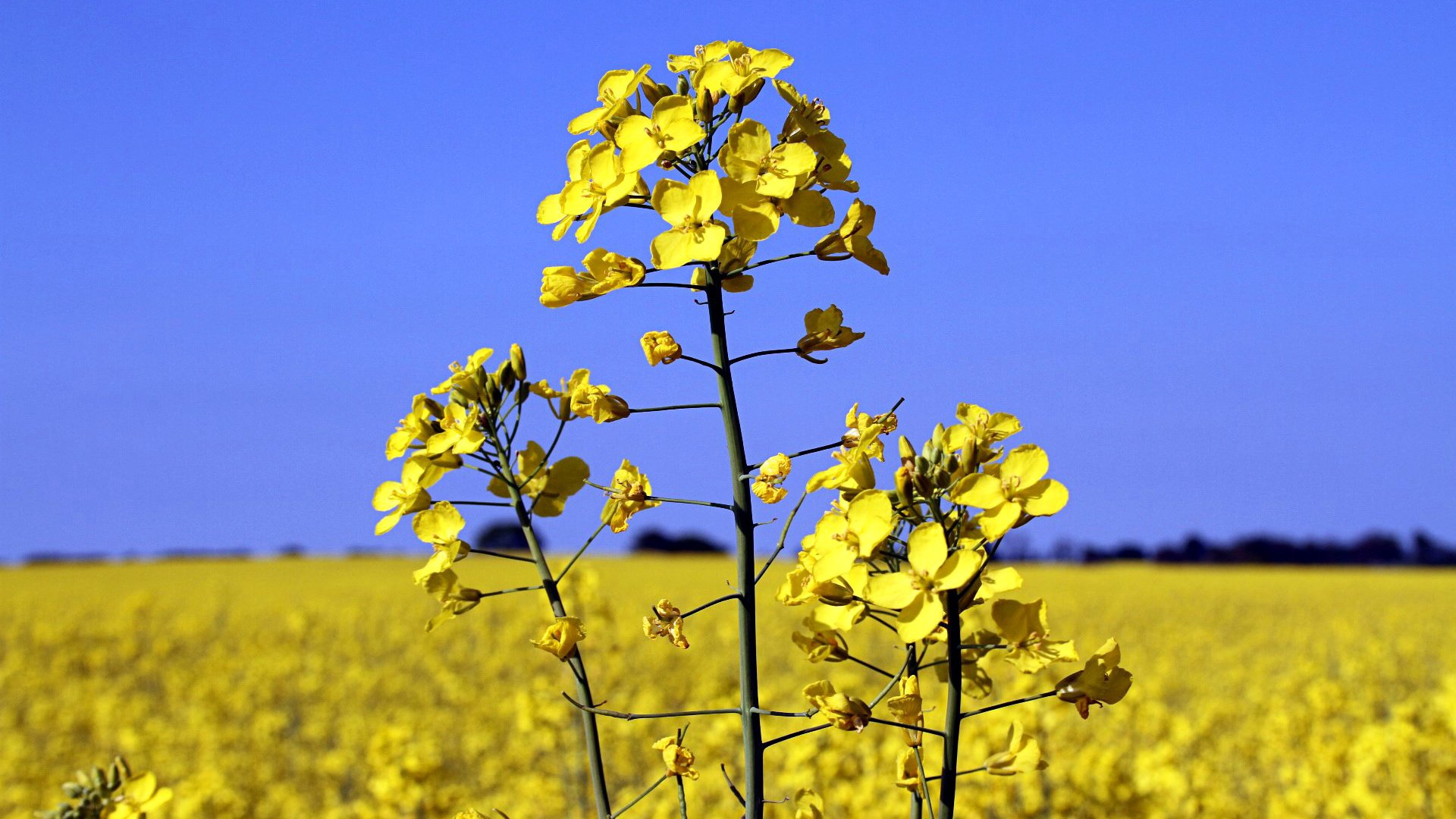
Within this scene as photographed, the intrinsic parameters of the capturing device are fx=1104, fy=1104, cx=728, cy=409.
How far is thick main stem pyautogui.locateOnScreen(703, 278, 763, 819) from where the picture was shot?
1.53 metres

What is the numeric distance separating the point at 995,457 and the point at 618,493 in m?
0.58

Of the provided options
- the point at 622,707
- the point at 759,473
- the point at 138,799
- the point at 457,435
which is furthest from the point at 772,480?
the point at 622,707

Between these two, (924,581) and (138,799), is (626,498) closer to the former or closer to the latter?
(924,581)

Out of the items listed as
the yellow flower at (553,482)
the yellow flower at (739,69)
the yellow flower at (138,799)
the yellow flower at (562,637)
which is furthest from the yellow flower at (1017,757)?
the yellow flower at (138,799)

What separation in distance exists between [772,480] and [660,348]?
0.87 ft

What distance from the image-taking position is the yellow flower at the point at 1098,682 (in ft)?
5.32

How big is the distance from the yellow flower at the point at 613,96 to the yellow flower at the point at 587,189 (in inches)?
1.7

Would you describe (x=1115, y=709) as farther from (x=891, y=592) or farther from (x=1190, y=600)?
(x=1190, y=600)

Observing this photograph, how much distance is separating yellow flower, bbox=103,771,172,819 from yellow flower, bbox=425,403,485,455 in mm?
869

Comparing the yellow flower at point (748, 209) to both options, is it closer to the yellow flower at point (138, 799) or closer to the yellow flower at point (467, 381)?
the yellow flower at point (467, 381)

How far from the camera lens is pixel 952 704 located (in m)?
1.49

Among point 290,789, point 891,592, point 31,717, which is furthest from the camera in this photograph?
point 31,717

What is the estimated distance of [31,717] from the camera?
36.7 ft

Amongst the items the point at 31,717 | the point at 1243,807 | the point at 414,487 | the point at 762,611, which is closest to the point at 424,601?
the point at 762,611
